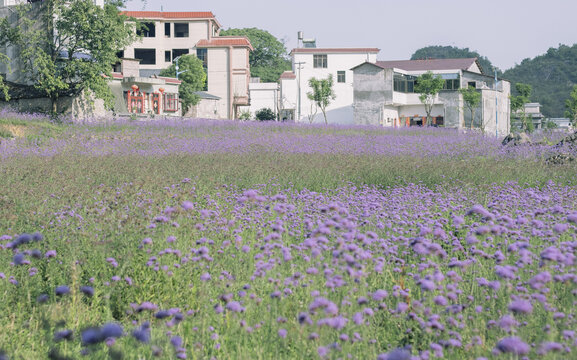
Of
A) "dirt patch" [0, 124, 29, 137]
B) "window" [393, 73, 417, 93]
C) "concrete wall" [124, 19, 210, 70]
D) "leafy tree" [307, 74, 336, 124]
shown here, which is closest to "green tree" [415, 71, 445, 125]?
"window" [393, 73, 417, 93]

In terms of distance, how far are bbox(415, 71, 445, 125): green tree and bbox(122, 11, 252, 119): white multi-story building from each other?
17.8 meters

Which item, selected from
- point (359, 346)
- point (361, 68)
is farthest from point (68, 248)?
point (361, 68)

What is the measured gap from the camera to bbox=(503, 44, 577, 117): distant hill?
111881 mm

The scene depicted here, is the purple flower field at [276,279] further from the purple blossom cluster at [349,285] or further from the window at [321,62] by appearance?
the window at [321,62]

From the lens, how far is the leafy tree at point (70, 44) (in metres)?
28.8

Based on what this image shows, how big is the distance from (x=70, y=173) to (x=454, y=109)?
165ft

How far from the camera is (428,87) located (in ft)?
172

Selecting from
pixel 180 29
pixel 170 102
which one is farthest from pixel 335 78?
pixel 170 102

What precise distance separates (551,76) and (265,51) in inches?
2480

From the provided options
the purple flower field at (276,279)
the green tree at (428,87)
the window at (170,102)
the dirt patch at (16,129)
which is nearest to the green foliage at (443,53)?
the green tree at (428,87)

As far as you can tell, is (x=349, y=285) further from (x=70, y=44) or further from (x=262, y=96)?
(x=262, y=96)

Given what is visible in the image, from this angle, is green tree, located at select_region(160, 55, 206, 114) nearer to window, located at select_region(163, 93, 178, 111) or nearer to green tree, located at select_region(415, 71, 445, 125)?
window, located at select_region(163, 93, 178, 111)

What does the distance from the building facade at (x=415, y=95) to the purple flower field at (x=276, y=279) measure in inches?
1824

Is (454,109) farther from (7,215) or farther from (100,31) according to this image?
(7,215)
